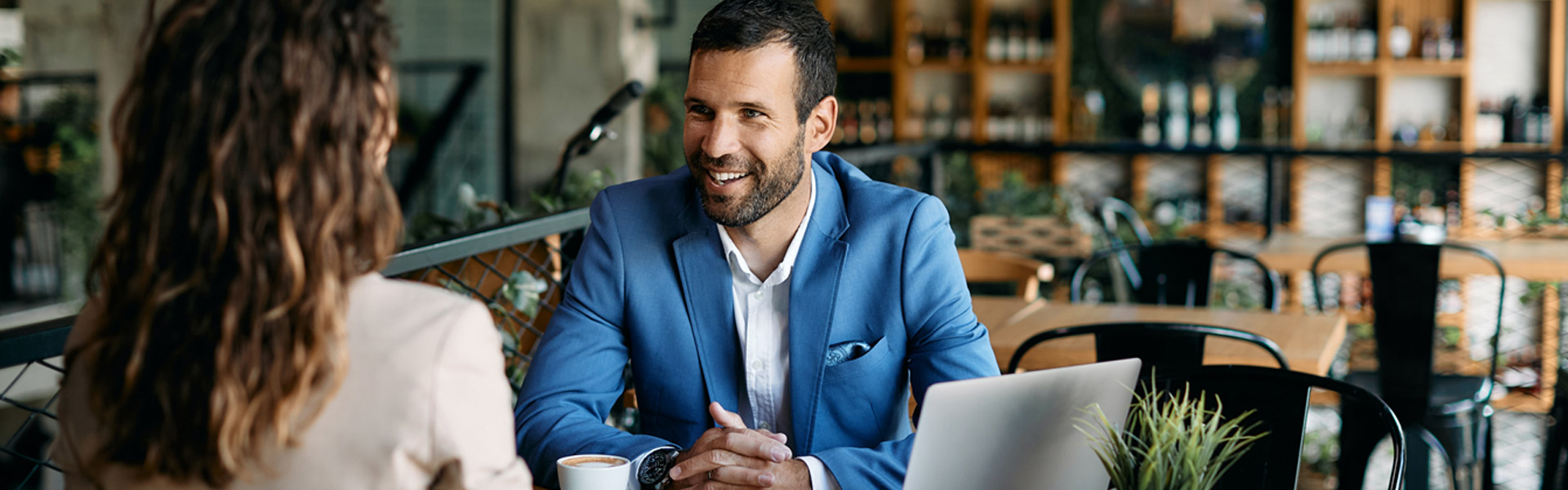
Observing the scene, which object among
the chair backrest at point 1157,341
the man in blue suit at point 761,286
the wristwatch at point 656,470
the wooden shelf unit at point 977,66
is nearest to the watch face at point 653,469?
the wristwatch at point 656,470

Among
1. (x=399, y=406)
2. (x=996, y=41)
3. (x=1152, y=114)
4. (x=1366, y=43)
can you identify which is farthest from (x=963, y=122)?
(x=399, y=406)

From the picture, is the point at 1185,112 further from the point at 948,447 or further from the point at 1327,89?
the point at 948,447

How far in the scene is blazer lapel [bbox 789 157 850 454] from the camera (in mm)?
1548

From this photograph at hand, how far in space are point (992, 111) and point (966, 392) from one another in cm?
577

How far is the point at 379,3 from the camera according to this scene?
0.89 m

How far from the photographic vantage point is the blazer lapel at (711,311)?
1574 mm

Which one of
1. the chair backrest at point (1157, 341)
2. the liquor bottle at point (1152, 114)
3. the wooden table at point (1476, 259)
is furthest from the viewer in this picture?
the liquor bottle at point (1152, 114)

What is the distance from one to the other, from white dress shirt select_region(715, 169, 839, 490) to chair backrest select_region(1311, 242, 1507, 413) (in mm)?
2010

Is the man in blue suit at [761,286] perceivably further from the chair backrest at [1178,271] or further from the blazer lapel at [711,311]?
the chair backrest at [1178,271]

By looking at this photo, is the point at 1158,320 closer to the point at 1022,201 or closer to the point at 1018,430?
the point at 1018,430

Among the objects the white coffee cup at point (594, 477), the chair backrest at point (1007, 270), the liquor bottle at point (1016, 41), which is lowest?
the chair backrest at point (1007, 270)

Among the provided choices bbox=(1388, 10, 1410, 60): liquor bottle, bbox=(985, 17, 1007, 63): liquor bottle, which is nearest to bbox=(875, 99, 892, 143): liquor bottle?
bbox=(985, 17, 1007, 63): liquor bottle

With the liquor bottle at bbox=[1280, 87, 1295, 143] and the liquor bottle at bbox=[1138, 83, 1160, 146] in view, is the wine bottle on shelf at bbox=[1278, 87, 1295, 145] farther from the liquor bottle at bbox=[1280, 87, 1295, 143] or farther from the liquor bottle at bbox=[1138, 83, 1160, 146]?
the liquor bottle at bbox=[1138, 83, 1160, 146]

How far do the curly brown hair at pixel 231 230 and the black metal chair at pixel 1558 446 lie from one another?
7.52 ft
